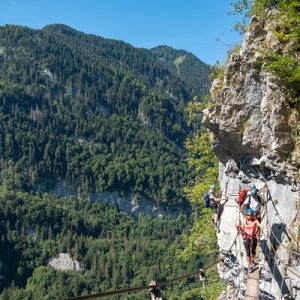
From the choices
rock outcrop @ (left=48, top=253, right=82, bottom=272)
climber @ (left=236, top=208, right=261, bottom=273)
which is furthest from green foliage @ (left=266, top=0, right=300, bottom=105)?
rock outcrop @ (left=48, top=253, right=82, bottom=272)

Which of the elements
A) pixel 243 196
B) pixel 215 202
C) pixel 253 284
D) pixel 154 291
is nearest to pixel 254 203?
pixel 243 196

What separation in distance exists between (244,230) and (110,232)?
175211mm

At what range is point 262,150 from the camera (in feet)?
48.2

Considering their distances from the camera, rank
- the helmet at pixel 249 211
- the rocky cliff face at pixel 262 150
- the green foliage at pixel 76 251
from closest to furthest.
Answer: the rocky cliff face at pixel 262 150, the helmet at pixel 249 211, the green foliage at pixel 76 251

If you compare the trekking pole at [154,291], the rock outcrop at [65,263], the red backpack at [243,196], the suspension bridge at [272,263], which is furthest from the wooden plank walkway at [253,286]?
the rock outcrop at [65,263]

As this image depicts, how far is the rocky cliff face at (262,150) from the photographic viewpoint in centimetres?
1322

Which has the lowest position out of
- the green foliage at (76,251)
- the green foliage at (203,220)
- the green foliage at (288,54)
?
the green foliage at (76,251)

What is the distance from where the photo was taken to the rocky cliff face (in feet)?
43.4

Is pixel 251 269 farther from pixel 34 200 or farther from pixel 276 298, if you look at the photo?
pixel 34 200

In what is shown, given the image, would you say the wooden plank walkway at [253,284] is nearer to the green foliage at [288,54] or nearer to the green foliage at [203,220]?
the green foliage at [288,54]

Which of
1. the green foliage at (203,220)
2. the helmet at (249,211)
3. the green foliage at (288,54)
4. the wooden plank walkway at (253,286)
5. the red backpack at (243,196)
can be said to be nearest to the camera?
the wooden plank walkway at (253,286)

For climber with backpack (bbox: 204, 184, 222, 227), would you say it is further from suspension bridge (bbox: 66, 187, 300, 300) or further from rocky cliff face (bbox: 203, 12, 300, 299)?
suspension bridge (bbox: 66, 187, 300, 300)

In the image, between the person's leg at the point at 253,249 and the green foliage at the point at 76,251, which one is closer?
the person's leg at the point at 253,249

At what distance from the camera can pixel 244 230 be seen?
13.9 metres
